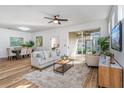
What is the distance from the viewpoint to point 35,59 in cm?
450

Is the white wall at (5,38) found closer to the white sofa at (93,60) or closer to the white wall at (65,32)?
the white wall at (65,32)

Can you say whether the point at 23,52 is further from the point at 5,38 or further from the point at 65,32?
the point at 65,32

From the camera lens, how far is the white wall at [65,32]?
19.0ft

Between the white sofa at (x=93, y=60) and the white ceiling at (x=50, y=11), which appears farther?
the white sofa at (x=93, y=60)

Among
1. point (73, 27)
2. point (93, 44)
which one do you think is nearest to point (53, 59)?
point (73, 27)

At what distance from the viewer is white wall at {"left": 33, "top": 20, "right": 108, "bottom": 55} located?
19.0 feet

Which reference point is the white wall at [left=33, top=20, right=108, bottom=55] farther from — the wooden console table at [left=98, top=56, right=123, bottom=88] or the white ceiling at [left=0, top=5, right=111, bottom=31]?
the wooden console table at [left=98, top=56, right=123, bottom=88]

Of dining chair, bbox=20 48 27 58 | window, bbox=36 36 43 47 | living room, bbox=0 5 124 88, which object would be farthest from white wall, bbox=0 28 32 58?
window, bbox=36 36 43 47

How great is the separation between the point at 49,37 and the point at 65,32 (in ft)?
6.04

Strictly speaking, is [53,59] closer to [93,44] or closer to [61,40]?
[61,40]

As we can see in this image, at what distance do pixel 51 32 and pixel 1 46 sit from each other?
4185 mm

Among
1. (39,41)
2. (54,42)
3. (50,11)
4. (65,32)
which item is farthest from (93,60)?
(39,41)

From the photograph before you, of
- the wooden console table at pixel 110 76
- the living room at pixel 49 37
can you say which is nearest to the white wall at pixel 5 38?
the living room at pixel 49 37

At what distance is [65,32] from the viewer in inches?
297
